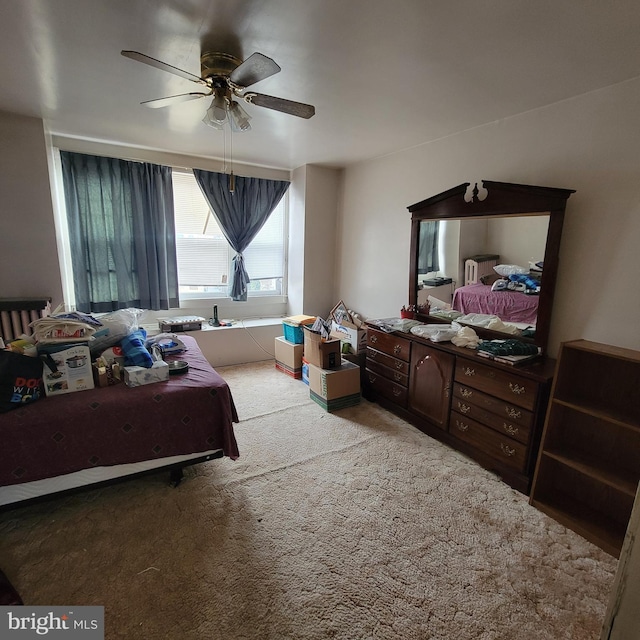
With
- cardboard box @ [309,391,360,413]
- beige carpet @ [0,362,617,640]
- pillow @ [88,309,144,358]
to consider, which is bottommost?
beige carpet @ [0,362,617,640]

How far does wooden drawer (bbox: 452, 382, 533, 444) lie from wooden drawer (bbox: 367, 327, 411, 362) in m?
0.52

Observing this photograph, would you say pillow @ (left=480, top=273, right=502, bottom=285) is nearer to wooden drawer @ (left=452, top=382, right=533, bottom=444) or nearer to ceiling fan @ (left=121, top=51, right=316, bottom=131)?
wooden drawer @ (left=452, top=382, right=533, bottom=444)

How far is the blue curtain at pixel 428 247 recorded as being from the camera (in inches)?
121

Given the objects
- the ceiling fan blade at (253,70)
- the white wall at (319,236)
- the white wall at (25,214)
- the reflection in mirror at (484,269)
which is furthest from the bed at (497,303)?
the white wall at (25,214)

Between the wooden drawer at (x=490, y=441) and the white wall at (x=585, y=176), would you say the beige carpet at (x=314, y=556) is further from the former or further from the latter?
the white wall at (x=585, y=176)

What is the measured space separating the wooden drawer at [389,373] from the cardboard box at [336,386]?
6.4 inches

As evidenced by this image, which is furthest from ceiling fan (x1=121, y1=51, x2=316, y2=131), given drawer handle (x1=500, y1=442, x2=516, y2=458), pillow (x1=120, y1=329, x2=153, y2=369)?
drawer handle (x1=500, y1=442, x2=516, y2=458)

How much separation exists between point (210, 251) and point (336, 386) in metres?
2.45

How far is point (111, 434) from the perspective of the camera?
1.78 m

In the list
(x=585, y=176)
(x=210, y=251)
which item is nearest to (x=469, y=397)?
(x=585, y=176)

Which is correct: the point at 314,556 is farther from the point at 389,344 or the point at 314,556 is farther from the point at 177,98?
the point at 177,98

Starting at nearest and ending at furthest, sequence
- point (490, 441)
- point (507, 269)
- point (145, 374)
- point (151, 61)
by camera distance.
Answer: point (151, 61) → point (145, 374) → point (490, 441) → point (507, 269)

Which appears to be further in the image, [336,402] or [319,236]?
[319,236]

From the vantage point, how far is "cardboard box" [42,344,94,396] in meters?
1.80
